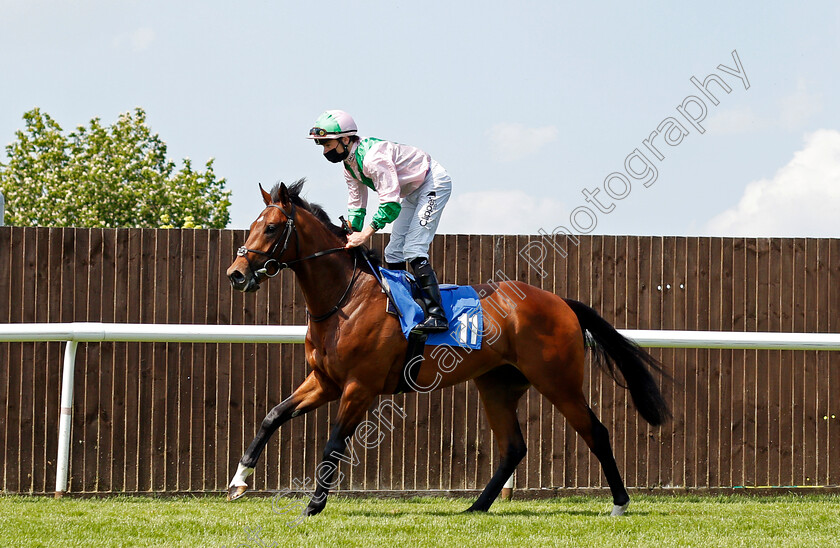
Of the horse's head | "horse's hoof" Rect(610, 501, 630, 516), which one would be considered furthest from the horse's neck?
"horse's hoof" Rect(610, 501, 630, 516)

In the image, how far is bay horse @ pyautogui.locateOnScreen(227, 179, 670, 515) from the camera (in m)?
4.98

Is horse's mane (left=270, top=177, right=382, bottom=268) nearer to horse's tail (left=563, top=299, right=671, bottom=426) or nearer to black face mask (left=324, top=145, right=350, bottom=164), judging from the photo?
black face mask (left=324, top=145, right=350, bottom=164)

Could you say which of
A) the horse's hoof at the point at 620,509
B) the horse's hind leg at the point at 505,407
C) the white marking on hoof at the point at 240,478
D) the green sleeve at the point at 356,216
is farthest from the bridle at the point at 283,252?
the horse's hoof at the point at 620,509

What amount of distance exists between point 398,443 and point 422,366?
1484 millimetres

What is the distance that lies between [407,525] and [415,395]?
2.07 meters

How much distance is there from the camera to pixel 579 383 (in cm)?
553

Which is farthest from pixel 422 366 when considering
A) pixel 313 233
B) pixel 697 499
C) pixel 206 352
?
Answer: pixel 697 499

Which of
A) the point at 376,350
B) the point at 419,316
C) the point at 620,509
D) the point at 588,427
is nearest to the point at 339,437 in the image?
the point at 376,350

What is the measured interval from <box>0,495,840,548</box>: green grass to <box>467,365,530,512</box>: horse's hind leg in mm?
348

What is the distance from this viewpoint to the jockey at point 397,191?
5168 millimetres

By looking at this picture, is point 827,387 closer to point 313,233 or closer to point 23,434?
point 313,233

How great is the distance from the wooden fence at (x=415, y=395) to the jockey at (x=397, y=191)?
42.3 inches

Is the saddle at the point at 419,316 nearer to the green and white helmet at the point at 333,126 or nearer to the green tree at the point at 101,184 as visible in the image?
the green and white helmet at the point at 333,126

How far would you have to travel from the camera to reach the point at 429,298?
5.27 meters
